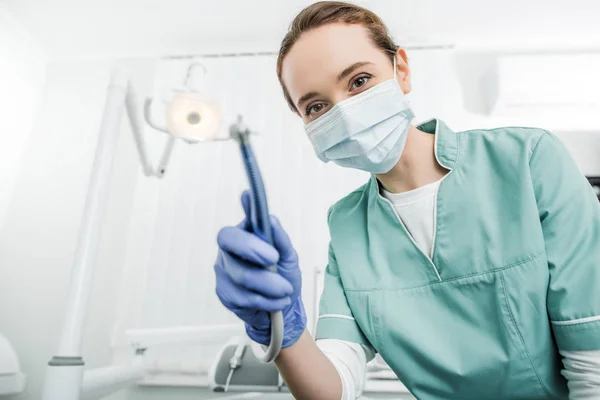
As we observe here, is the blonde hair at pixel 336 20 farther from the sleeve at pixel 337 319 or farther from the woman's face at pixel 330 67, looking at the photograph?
the sleeve at pixel 337 319

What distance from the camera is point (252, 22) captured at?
231cm

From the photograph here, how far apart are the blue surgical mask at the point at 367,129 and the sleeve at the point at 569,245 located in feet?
0.94

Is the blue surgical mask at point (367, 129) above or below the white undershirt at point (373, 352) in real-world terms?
above

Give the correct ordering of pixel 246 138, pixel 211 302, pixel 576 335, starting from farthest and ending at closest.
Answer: pixel 211 302 < pixel 576 335 < pixel 246 138

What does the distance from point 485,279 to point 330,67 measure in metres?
0.54

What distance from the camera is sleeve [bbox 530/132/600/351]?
2.45ft

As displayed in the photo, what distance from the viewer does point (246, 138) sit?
1.42 feet

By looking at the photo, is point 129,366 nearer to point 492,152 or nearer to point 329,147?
point 329,147

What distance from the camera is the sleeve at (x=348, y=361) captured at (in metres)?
0.84

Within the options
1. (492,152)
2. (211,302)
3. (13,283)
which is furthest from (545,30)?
(13,283)

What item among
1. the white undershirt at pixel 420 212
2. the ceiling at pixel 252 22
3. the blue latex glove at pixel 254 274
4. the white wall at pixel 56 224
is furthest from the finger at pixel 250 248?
the ceiling at pixel 252 22

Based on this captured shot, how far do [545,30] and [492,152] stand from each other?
1.79 m

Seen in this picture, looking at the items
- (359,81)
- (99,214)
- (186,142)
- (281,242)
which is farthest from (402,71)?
(186,142)

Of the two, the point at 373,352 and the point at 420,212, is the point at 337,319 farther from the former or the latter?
the point at 420,212
